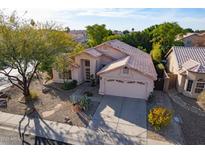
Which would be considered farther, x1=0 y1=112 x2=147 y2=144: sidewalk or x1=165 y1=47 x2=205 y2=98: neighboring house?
x1=165 y1=47 x2=205 y2=98: neighboring house

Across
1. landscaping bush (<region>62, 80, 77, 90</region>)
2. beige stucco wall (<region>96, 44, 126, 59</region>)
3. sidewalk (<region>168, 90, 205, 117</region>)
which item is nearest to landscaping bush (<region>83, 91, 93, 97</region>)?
landscaping bush (<region>62, 80, 77, 90</region>)

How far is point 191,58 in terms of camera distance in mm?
20234

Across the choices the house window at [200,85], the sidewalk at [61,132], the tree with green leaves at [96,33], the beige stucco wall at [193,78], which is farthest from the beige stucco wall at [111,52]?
the tree with green leaves at [96,33]

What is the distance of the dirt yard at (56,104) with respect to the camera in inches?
566

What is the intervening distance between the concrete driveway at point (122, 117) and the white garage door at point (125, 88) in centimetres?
58

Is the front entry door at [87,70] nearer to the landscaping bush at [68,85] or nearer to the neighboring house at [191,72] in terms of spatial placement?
the landscaping bush at [68,85]

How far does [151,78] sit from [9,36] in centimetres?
1319

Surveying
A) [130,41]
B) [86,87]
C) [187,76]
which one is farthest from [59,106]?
[130,41]

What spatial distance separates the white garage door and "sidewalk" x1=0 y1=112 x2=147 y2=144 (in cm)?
636

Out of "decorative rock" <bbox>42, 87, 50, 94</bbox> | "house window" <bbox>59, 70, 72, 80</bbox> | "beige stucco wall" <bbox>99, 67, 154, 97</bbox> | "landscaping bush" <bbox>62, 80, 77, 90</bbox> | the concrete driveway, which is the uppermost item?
"beige stucco wall" <bbox>99, 67, 154, 97</bbox>

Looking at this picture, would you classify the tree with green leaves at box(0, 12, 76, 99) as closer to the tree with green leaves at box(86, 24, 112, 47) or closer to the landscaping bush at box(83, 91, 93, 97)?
the landscaping bush at box(83, 91, 93, 97)

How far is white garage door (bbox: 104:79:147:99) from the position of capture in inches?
690

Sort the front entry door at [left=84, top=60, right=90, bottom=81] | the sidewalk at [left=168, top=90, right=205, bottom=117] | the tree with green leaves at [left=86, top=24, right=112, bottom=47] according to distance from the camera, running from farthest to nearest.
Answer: the tree with green leaves at [left=86, top=24, right=112, bottom=47] < the front entry door at [left=84, top=60, right=90, bottom=81] < the sidewalk at [left=168, top=90, right=205, bottom=117]

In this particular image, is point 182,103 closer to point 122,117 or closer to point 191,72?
point 191,72
